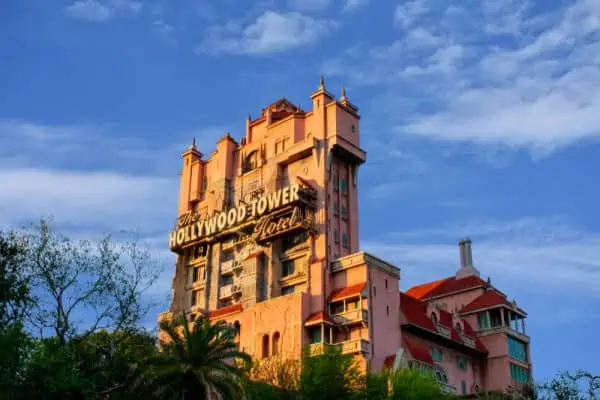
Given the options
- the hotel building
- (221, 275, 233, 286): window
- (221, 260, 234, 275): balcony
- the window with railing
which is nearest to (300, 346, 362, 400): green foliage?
the hotel building

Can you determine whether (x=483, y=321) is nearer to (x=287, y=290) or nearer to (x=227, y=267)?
(x=287, y=290)

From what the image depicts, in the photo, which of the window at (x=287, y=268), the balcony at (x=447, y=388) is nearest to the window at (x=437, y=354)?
the balcony at (x=447, y=388)

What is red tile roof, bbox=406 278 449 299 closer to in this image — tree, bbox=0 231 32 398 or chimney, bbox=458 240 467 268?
chimney, bbox=458 240 467 268

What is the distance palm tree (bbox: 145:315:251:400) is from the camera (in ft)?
141

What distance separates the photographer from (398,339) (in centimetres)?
6656

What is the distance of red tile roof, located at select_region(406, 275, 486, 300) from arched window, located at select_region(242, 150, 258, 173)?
22.8 metres

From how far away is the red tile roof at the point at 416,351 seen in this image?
219ft

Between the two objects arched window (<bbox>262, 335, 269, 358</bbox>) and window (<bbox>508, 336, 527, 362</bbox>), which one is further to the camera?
window (<bbox>508, 336, 527, 362</bbox>)

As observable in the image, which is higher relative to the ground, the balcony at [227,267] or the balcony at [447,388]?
the balcony at [227,267]

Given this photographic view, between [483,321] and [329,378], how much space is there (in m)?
31.1

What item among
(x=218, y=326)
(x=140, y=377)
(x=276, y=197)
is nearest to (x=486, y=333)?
(x=276, y=197)

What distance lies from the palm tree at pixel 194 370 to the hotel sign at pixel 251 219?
83.7ft

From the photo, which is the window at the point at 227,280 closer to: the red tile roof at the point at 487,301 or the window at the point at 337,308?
the window at the point at 337,308

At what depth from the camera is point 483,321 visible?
78.5 metres
